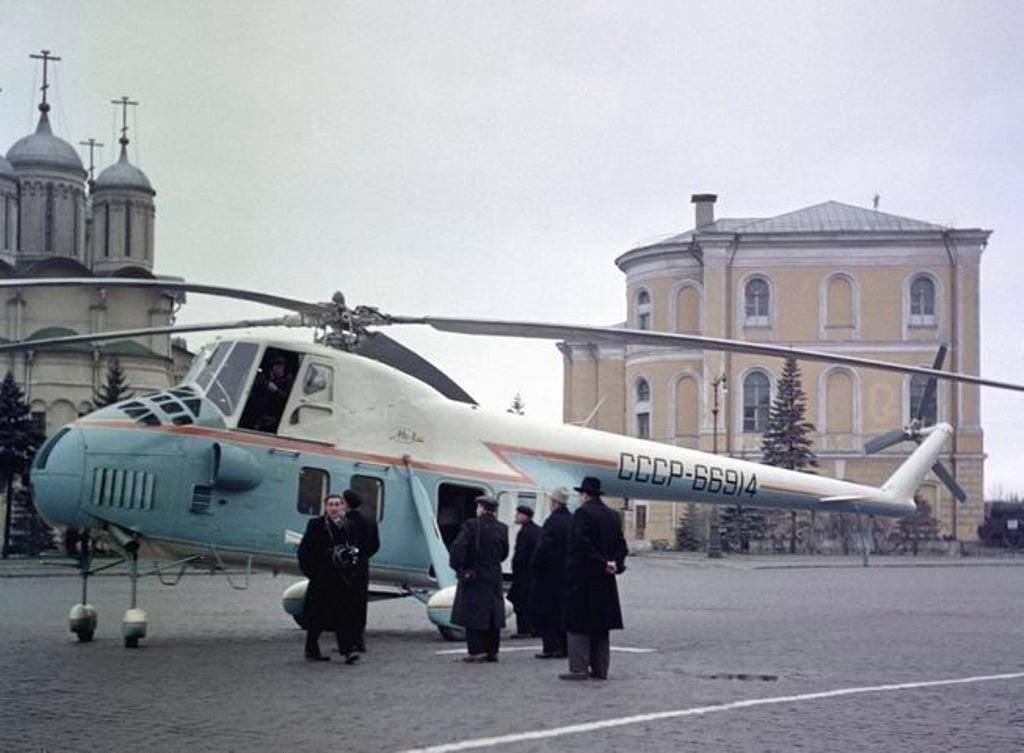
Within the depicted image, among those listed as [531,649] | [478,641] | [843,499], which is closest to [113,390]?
[843,499]

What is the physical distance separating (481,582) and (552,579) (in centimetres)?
115

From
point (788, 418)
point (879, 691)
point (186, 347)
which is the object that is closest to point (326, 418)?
point (879, 691)

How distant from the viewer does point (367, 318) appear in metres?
18.9

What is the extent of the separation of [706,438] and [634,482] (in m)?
61.9

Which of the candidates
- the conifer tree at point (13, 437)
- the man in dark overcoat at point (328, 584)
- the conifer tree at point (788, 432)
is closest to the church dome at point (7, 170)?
the conifer tree at point (13, 437)

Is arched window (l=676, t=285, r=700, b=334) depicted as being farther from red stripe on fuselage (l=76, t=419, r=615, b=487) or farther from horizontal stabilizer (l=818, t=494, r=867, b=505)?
red stripe on fuselage (l=76, t=419, r=615, b=487)

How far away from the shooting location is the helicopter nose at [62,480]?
16.7 meters

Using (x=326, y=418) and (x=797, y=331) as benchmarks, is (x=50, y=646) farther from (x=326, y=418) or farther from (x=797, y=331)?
(x=797, y=331)

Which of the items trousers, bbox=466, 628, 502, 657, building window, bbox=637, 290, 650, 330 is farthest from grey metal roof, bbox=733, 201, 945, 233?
trousers, bbox=466, 628, 502, 657

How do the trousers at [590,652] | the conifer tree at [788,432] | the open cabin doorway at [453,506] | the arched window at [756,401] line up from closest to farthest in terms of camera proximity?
the trousers at [590,652], the open cabin doorway at [453,506], the conifer tree at [788,432], the arched window at [756,401]

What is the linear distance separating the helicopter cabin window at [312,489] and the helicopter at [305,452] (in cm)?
2

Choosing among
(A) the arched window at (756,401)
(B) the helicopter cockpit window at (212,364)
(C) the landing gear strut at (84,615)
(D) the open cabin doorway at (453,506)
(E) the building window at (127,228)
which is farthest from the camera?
(E) the building window at (127,228)

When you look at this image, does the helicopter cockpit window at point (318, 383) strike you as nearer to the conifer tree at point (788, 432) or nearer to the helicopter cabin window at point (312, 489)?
the helicopter cabin window at point (312, 489)

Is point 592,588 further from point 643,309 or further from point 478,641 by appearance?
point 643,309
